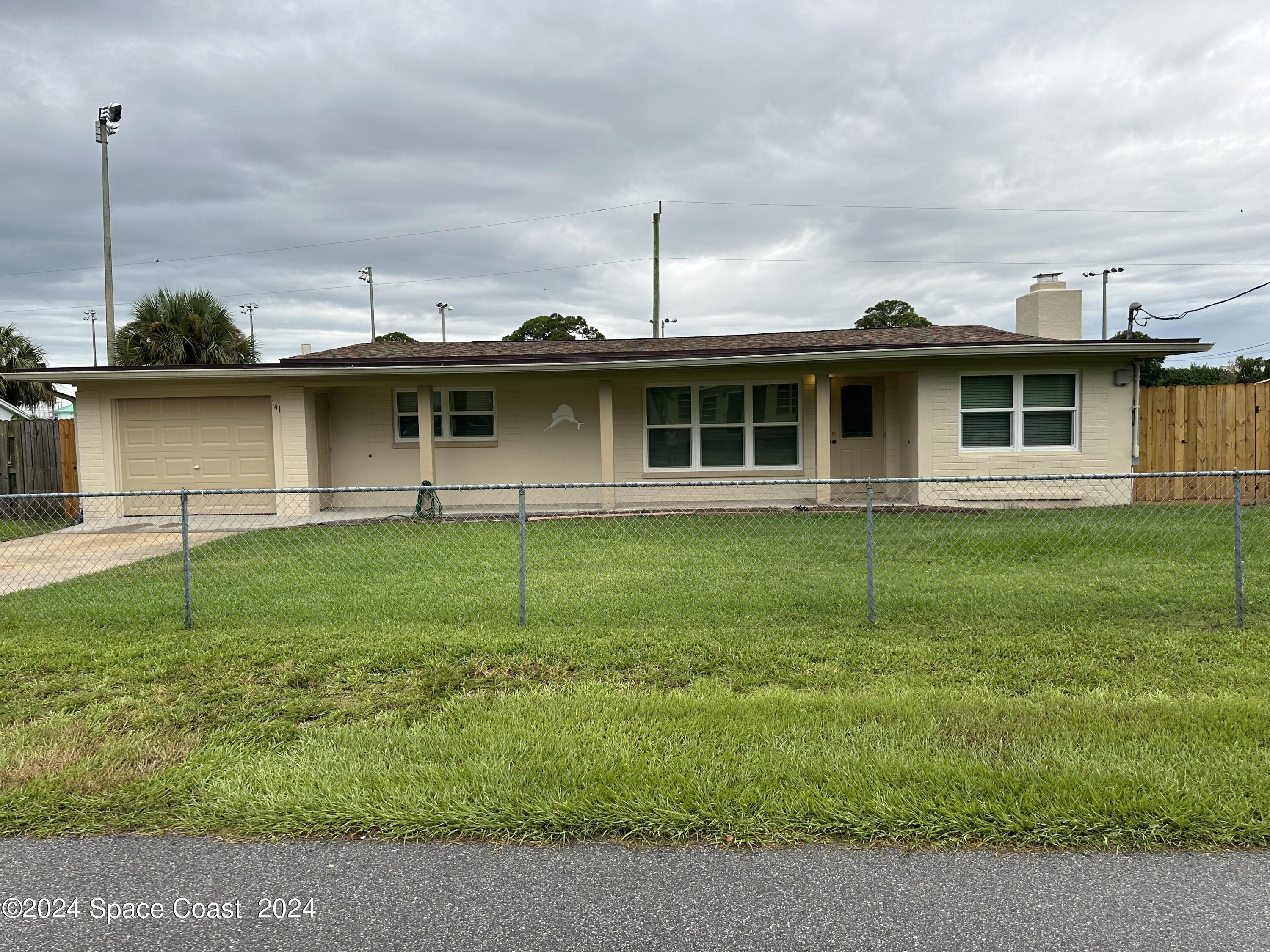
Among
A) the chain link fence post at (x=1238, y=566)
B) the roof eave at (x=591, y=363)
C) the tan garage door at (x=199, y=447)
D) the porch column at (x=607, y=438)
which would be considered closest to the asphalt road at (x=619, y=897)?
the chain link fence post at (x=1238, y=566)

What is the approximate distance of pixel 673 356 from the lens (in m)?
13.7

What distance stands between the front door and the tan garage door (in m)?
10.4

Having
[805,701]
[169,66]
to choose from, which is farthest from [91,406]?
[805,701]

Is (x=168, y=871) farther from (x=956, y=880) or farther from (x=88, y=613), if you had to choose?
(x=88, y=613)

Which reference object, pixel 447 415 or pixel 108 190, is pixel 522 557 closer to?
pixel 447 415

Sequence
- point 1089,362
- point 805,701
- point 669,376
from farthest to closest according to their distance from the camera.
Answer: point 669,376, point 1089,362, point 805,701

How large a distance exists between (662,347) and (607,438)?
10.7 ft

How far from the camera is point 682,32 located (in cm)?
1339

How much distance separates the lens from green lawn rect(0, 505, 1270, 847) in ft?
9.98

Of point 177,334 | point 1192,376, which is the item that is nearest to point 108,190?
point 177,334

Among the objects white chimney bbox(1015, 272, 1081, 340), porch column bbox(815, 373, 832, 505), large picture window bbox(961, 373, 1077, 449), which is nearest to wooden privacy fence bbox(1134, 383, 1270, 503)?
large picture window bbox(961, 373, 1077, 449)

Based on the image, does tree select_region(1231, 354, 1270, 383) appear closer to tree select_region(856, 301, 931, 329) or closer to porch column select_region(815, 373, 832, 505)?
tree select_region(856, 301, 931, 329)

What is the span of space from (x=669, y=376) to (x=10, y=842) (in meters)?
12.2

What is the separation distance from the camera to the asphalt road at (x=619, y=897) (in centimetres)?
236
